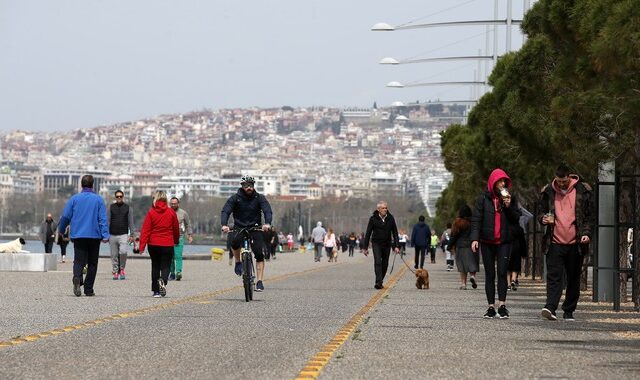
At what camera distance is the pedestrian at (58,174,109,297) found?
25.4 meters

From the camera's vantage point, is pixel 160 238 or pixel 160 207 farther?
pixel 160 207

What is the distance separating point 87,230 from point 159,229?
4.74ft

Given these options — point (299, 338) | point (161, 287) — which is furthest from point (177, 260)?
point (299, 338)

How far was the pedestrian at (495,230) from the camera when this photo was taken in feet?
68.6

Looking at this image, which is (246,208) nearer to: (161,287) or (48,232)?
(161,287)

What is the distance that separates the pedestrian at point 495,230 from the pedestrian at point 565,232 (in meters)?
0.62

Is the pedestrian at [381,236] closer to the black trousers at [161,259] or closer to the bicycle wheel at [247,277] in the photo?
the black trousers at [161,259]

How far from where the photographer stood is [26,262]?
4050 cm

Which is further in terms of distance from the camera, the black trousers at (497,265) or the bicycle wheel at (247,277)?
the bicycle wheel at (247,277)

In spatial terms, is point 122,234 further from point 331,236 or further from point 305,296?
point 331,236

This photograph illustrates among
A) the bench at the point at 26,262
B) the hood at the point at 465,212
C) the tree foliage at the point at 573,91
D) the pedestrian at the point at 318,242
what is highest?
the tree foliage at the point at 573,91

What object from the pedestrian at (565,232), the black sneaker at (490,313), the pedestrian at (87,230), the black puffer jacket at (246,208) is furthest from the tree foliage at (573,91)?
the pedestrian at (87,230)

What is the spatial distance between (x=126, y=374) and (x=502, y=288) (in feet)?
30.3

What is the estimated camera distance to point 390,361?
1380 cm
